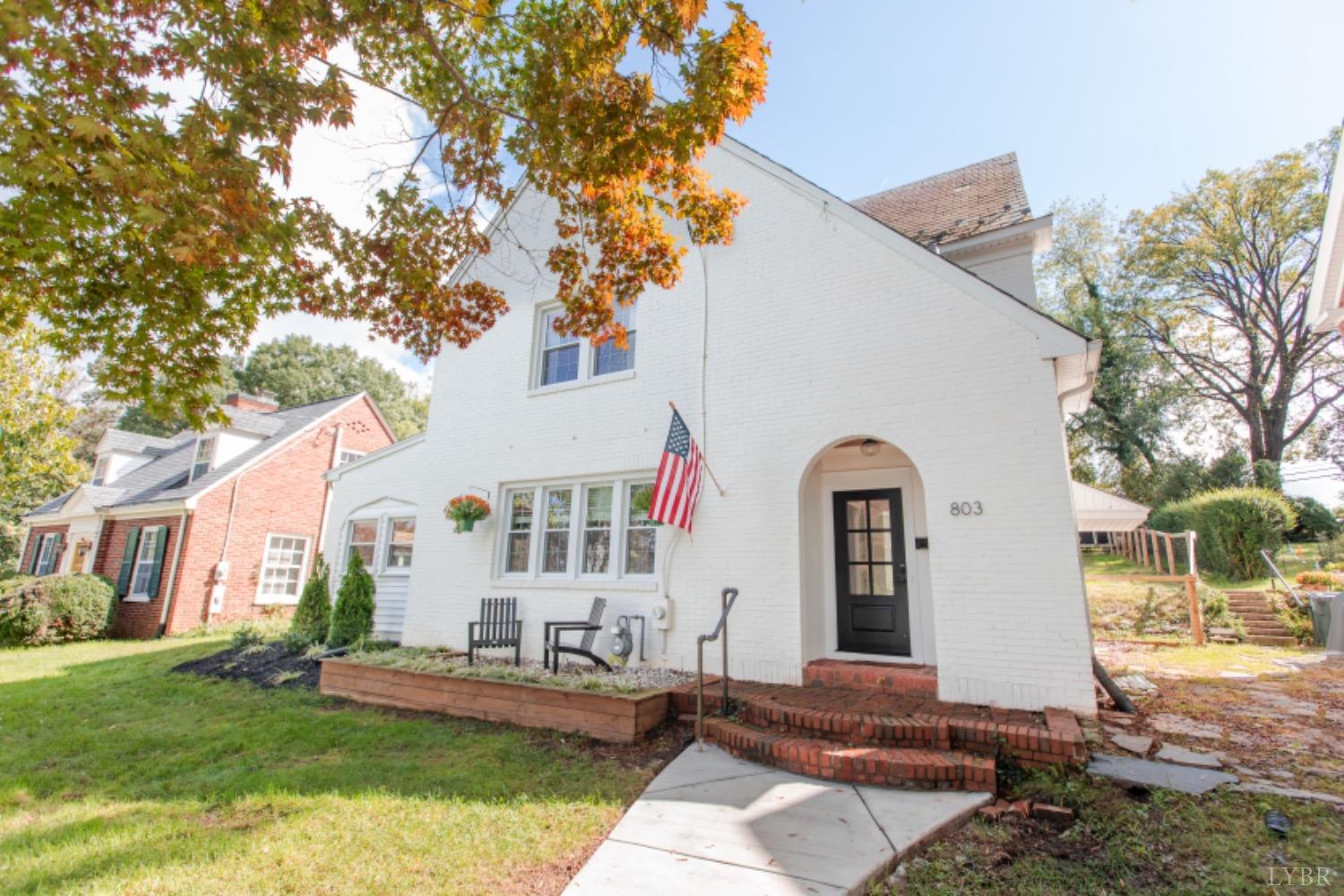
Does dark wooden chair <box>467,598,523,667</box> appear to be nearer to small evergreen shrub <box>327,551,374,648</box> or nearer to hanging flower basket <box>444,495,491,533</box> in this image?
hanging flower basket <box>444,495,491,533</box>

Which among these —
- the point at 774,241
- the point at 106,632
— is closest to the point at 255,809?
the point at 774,241

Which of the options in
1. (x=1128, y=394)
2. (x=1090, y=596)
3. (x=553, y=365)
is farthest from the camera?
(x=1128, y=394)

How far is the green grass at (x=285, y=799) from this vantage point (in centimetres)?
339

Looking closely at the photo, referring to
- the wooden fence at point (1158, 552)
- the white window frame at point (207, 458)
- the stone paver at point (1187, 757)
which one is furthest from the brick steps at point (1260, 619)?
the white window frame at point (207, 458)

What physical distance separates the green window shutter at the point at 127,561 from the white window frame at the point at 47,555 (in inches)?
176

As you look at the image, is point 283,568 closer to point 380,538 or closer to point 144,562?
point 144,562

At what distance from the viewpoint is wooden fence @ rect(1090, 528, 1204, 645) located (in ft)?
47.9

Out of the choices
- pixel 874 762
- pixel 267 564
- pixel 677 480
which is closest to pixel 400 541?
pixel 677 480

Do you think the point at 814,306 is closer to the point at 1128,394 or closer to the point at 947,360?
the point at 947,360

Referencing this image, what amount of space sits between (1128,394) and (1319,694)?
22272 millimetres

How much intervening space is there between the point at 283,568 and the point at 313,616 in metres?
A: 7.88

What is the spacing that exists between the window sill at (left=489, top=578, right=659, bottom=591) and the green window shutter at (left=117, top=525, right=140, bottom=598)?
13.3m

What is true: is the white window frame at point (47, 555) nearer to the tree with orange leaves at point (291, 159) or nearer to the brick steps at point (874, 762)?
the tree with orange leaves at point (291, 159)

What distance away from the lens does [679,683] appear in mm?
6777
